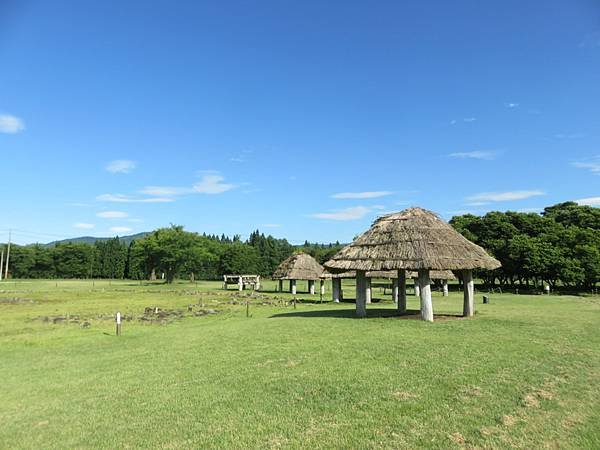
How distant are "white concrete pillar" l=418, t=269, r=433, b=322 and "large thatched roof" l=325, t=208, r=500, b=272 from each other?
1.04 m

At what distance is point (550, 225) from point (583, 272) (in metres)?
13.2

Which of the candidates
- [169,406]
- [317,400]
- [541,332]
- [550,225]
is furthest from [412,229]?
[550,225]

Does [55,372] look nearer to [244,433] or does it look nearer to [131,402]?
[131,402]

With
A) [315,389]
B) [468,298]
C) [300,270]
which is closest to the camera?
A: [315,389]

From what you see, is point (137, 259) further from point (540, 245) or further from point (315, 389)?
point (315, 389)

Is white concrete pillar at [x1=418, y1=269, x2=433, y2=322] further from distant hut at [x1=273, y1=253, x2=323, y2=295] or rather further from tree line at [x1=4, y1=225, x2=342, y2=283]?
tree line at [x1=4, y1=225, x2=342, y2=283]

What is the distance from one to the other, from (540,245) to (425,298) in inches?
1314

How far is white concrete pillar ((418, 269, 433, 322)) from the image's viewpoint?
1850 cm

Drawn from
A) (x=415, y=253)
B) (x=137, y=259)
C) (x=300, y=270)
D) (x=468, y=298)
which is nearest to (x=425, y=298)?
(x=415, y=253)

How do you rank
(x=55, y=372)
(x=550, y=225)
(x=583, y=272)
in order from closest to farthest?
(x=55, y=372)
(x=583, y=272)
(x=550, y=225)

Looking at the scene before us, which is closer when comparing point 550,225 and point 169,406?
point 169,406

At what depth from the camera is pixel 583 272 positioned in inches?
1565

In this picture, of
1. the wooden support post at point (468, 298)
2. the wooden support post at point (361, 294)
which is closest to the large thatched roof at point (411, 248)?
the wooden support post at point (361, 294)

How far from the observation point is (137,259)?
83.2 m
